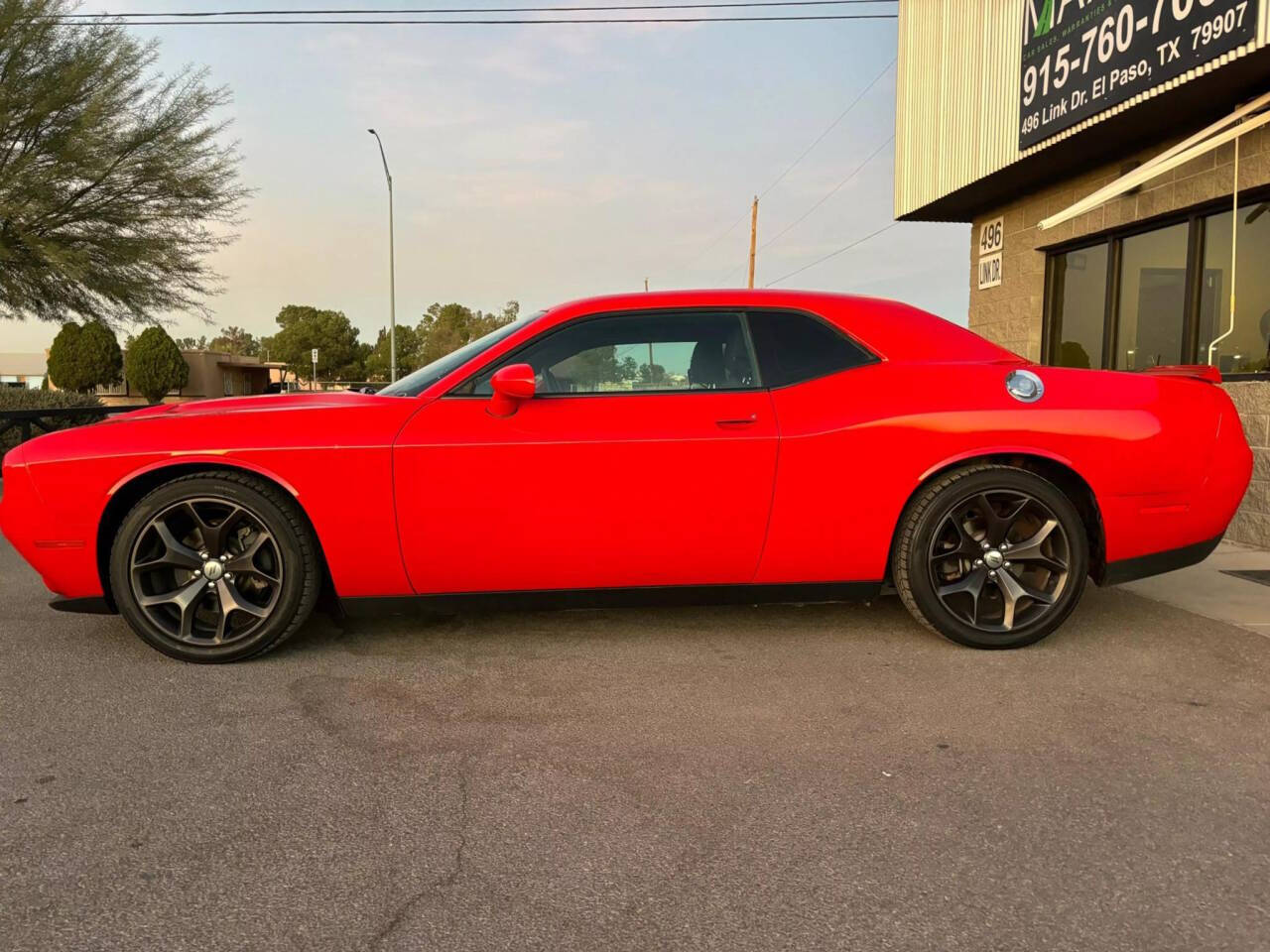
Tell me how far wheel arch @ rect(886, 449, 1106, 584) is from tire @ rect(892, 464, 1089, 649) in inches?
1.2

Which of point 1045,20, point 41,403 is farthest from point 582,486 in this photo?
point 41,403

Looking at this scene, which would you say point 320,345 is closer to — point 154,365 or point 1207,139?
point 154,365

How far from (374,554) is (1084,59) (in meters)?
6.82

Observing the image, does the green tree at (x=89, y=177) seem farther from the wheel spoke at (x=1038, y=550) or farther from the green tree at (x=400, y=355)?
the green tree at (x=400, y=355)

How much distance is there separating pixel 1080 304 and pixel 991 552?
252 inches

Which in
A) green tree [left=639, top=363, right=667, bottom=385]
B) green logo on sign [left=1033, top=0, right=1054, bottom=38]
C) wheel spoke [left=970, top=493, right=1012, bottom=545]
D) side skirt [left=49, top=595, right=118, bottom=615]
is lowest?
side skirt [left=49, top=595, right=118, bottom=615]

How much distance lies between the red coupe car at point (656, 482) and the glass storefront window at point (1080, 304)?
5.30 meters

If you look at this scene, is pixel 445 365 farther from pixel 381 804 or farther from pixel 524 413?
pixel 381 804

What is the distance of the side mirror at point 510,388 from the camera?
337 centimetres

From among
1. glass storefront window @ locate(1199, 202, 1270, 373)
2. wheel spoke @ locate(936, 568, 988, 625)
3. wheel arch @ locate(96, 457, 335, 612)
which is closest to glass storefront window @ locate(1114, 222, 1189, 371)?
glass storefront window @ locate(1199, 202, 1270, 373)

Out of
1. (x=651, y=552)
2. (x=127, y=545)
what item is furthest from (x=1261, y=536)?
(x=127, y=545)

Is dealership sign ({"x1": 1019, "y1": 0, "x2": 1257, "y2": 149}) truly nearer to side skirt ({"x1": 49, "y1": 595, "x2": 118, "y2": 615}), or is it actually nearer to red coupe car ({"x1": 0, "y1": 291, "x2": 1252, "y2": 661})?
red coupe car ({"x1": 0, "y1": 291, "x2": 1252, "y2": 661})

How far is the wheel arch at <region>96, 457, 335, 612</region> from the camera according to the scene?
3.43m

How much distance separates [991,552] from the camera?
3.68 meters
